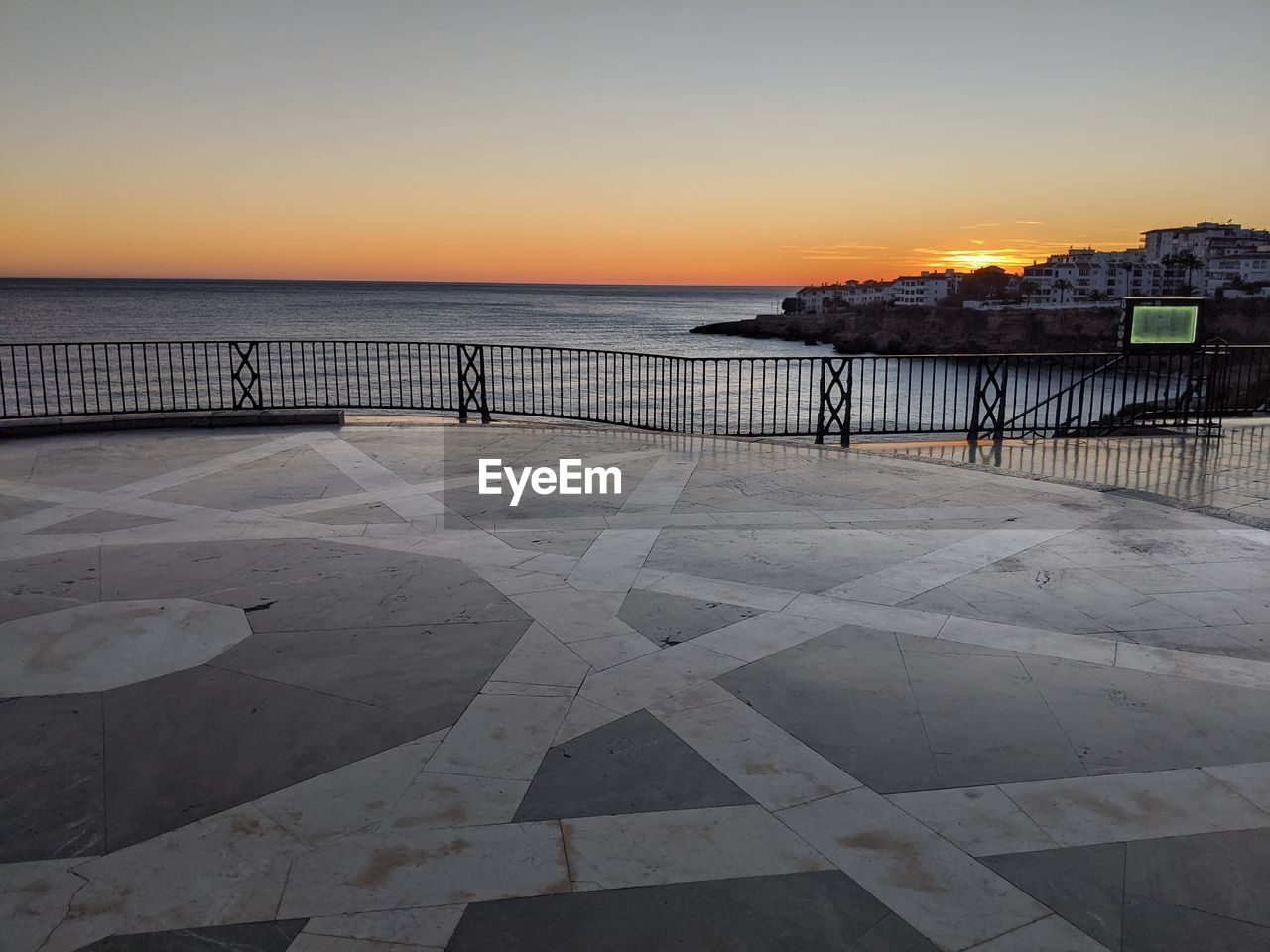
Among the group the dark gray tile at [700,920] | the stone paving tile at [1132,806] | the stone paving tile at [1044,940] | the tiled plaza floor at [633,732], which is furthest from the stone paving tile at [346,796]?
the stone paving tile at [1132,806]

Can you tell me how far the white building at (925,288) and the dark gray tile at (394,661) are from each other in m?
159

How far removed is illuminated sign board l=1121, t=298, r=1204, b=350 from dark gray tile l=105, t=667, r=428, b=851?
1262 centimetres

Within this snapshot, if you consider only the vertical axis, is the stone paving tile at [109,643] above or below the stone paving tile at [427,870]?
above

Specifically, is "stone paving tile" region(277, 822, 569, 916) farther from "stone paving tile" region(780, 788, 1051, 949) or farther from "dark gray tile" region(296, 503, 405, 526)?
"dark gray tile" region(296, 503, 405, 526)

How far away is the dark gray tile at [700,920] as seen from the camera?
2.67m

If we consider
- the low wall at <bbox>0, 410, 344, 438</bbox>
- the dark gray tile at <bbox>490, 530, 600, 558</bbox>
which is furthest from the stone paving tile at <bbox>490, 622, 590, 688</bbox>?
the low wall at <bbox>0, 410, 344, 438</bbox>

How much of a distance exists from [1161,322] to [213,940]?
556 inches

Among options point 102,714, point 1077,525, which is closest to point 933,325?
point 1077,525

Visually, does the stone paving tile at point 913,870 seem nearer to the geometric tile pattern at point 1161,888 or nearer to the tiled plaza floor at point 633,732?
the tiled plaza floor at point 633,732

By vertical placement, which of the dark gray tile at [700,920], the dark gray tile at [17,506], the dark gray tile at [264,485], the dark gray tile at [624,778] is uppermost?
the dark gray tile at [264,485]

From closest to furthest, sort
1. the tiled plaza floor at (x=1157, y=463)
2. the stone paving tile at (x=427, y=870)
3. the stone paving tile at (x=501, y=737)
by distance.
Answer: the stone paving tile at (x=427, y=870)
the stone paving tile at (x=501, y=737)
the tiled plaza floor at (x=1157, y=463)

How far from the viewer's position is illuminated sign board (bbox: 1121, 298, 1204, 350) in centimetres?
1261

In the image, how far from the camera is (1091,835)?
320 cm

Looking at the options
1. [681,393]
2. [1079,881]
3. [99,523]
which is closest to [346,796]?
[1079,881]
